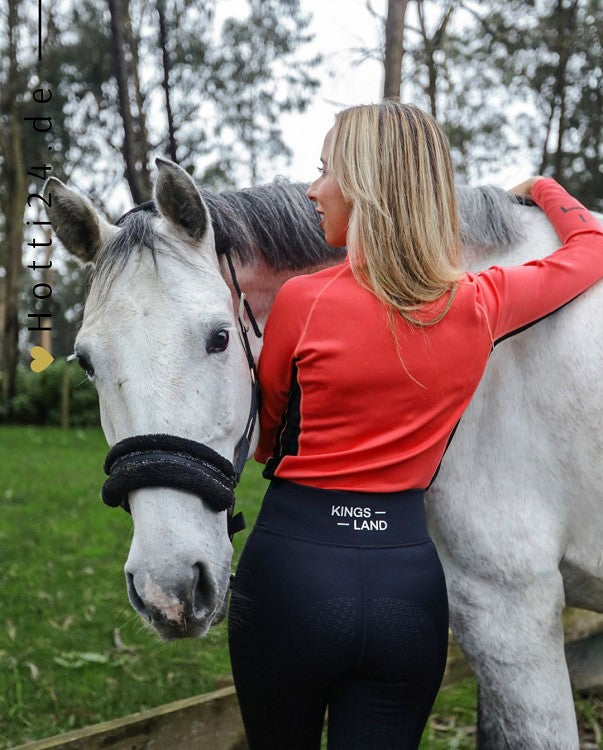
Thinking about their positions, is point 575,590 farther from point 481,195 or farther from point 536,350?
point 481,195

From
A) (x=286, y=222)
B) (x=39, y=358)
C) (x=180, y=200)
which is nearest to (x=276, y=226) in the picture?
(x=286, y=222)

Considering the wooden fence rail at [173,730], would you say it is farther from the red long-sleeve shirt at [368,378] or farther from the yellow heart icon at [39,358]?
the red long-sleeve shirt at [368,378]

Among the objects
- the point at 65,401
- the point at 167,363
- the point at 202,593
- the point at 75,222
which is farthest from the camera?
the point at 65,401

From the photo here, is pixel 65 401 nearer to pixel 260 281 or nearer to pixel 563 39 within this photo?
pixel 563 39

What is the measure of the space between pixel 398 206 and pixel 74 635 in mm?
3758

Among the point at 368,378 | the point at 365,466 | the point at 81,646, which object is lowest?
the point at 81,646

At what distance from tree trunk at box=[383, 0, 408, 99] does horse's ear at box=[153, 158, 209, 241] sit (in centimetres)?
308

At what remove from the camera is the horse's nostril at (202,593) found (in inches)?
62.4

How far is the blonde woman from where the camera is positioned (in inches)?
60.5

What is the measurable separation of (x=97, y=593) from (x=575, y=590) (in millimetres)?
3835

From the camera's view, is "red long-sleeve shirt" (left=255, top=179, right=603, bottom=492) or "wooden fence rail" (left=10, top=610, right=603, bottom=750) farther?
"wooden fence rail" (left=10, top=610, right=603, bottom=750)

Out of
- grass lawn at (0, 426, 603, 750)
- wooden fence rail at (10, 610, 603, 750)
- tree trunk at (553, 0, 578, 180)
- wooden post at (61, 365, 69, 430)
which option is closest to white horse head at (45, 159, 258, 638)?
grass lawn at (0, 426, 603, 750)

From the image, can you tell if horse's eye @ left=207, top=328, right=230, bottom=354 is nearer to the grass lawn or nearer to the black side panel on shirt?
the black side panel on shirt

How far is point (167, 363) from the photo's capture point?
1716mm
